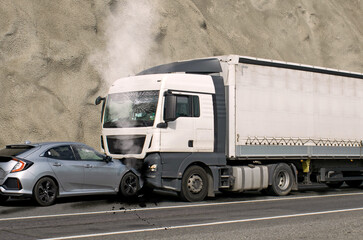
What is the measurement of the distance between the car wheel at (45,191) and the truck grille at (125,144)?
2211 mm

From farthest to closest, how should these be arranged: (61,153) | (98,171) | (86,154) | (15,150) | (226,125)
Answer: (226,125), (86,154), (98,171), (61,153), (15,150)

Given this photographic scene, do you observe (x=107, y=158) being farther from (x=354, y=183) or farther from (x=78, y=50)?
(x=78, y=50)

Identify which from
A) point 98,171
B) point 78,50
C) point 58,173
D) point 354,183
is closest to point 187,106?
point 98,171

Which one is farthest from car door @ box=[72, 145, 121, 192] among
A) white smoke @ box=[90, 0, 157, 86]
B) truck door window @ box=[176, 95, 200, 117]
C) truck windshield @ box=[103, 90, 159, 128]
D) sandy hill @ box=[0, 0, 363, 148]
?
white smoke @ box=[90, 0, 157, 86]

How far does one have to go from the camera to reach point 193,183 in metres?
15.1

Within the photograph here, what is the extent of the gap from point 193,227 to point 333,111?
33.3 feet

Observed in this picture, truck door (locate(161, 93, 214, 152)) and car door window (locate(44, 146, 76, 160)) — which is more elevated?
truck door (locate(161, 93, 214, 152))

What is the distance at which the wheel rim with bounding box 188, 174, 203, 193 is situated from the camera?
49.5 ft

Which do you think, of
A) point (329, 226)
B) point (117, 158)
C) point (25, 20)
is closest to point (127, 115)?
point (117, 158)

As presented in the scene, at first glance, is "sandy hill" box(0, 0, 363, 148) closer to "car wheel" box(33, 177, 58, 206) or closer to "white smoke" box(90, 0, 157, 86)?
"white smoke" box(90, 0, 157, 86)

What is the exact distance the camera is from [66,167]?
559 inches

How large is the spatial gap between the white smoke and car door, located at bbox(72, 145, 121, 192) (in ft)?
57.7

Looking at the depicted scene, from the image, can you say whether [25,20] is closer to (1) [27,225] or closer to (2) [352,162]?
(2) [352,162]

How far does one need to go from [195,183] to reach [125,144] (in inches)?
81.6
